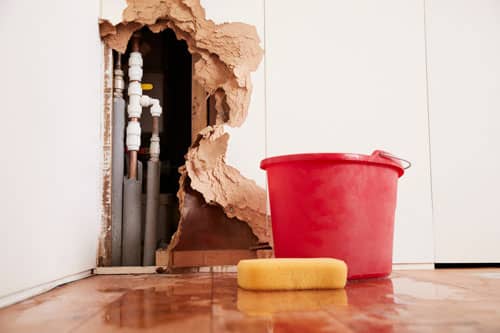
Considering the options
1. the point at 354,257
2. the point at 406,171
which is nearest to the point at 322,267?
the point at 354,257

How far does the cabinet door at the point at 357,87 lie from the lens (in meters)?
1.72

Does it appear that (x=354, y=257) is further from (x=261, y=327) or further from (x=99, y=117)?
(x=99, y=117)

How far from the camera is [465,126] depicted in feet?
5.80

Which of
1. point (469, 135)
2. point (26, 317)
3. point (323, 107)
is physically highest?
point (323, 107)

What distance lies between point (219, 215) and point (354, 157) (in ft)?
2.10

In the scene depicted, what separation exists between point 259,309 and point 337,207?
0.53 m

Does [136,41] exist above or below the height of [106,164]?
above

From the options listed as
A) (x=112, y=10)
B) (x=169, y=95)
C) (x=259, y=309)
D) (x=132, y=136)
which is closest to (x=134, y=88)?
(x=132, y=136)

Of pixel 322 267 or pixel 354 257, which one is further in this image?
pixel 354 257

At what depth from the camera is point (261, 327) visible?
0.68m

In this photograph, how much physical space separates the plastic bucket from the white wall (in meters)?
0.63

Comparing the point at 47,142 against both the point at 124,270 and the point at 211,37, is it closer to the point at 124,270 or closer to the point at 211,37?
the point at 124,270

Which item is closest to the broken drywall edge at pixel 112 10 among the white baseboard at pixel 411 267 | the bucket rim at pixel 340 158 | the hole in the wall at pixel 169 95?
the hole in the wall at pixel 169 95

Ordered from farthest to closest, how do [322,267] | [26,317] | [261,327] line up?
[322,267]
[26,317]
[261,327]
